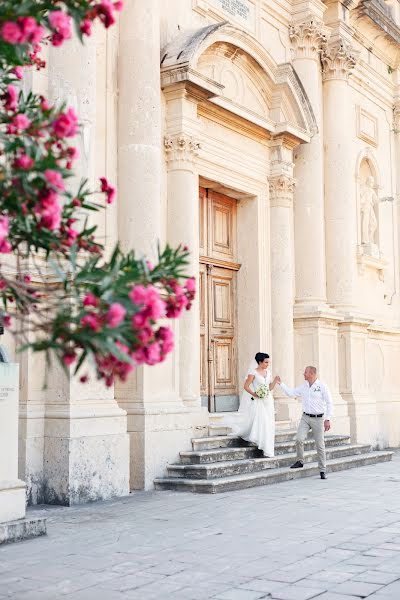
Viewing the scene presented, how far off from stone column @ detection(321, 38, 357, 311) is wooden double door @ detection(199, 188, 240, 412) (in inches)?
98.9

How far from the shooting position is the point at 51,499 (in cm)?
838

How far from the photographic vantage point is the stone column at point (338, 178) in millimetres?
14969

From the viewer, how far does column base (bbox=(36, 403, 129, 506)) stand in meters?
8.31

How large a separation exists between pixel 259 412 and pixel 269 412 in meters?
0.15

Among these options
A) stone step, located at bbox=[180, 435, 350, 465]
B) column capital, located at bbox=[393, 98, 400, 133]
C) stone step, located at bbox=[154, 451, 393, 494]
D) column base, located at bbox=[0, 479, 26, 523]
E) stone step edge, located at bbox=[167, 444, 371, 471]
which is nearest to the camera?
column base, located at bbox=[0, 479, 26, 523]

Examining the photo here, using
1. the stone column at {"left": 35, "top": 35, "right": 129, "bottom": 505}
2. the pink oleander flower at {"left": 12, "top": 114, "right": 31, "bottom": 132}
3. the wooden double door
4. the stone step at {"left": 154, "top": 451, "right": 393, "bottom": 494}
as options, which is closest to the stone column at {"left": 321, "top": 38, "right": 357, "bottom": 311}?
the wooden double door

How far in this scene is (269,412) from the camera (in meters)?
10.9

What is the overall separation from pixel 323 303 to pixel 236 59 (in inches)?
175

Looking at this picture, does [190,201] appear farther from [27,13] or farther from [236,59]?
[27,13]

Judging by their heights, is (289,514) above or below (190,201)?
below

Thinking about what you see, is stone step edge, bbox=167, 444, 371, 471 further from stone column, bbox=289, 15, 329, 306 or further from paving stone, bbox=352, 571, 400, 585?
paving stone, bbox=352, 571, 400, 585

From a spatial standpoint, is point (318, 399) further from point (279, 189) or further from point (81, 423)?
point (279, 189)

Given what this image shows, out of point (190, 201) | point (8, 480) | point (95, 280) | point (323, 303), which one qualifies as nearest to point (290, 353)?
point (323, 303)

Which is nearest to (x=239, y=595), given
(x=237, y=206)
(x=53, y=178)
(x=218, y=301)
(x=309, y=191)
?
A: (x=53, y=178)
